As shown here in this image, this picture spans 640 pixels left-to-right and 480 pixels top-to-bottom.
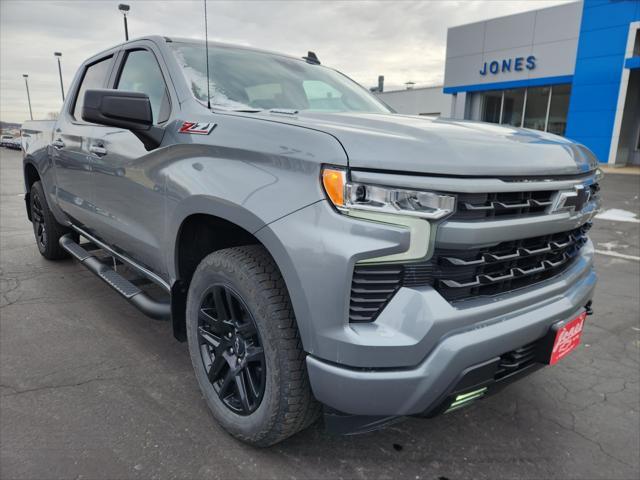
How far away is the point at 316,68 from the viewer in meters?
3.39

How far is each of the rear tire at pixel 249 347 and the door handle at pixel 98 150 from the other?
1327mm

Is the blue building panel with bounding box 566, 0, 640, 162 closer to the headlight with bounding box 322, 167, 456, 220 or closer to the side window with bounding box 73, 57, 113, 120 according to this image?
the side window with bounding box 73, 57, 113, 120

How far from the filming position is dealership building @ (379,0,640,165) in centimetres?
1703

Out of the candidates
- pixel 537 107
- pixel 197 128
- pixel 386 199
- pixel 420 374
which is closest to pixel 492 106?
pixel 537 107

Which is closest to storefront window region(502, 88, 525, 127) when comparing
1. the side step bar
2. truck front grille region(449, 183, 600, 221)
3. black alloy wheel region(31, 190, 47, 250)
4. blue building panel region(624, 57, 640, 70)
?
blue building panel region(624, 57, 640, 70)

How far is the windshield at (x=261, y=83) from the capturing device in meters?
Result: 2.51

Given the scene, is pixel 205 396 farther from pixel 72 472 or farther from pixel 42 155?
pixel 42 155

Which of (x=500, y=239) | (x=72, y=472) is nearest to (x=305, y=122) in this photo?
(x=500, y=239)

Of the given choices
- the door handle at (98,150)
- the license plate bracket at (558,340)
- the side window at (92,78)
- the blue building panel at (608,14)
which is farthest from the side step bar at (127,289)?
the blue building panel at (608,14)

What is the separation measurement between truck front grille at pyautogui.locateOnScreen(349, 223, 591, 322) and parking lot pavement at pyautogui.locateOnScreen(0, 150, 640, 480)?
86 centimetres

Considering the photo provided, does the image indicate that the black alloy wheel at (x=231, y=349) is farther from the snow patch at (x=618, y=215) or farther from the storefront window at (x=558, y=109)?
the storefront window at (x=558, y=109)

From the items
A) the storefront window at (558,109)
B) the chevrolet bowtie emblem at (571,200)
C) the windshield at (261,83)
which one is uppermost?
the storefront window at (558,109)

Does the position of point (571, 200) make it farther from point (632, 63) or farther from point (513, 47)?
point (513, 47)

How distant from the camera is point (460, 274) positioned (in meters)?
1.64
